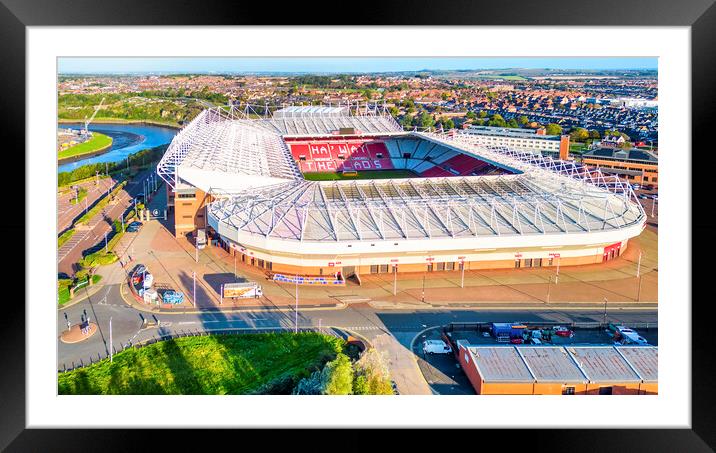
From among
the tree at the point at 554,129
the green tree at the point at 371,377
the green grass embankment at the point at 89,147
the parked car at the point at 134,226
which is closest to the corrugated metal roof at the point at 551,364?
the green tree at the point at 371,377

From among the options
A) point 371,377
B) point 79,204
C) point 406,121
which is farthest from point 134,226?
point 406,121

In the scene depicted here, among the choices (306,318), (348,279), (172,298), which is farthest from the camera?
(348,279)

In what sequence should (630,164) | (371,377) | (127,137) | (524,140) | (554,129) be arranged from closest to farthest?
(371,377) < (630,164) < (524,140) < (554,129) < (127,137)

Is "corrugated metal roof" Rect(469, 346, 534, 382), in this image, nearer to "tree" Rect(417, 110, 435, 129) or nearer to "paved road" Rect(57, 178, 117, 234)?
"paved road" Rect(57, 178, 117, 234)

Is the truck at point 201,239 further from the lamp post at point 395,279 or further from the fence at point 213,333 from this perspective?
the lamp post at point 395,279

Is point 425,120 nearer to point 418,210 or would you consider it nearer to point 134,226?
point 418,210

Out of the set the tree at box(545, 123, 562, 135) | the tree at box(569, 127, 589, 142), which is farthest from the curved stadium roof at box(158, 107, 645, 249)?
the tree at box(545, 123, 562, 135)
